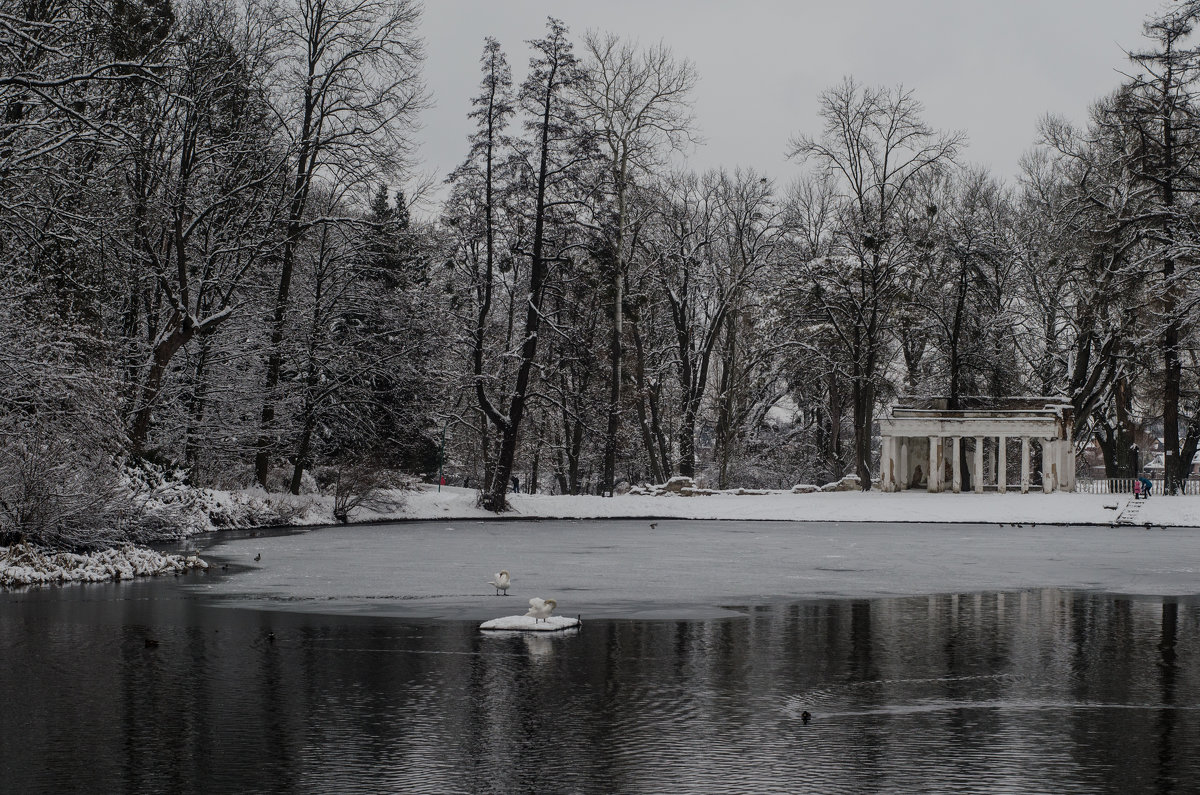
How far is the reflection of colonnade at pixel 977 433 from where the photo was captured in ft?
178

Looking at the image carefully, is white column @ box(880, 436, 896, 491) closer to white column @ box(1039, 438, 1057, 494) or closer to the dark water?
white column @ box(1039, 438, 1057, 494)

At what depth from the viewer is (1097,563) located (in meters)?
25.8

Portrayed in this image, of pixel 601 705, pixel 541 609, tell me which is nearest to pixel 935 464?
pixel 541 609

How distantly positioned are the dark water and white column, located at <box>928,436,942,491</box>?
40.8 meters

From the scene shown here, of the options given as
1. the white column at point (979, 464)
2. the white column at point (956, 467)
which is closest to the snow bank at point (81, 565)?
the white column at point (979, 464)

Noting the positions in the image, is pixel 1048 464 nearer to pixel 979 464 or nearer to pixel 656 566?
pixel 979 464

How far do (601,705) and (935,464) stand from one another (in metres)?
48.8

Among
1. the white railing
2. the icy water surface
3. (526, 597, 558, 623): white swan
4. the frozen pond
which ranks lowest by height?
the frozen pond

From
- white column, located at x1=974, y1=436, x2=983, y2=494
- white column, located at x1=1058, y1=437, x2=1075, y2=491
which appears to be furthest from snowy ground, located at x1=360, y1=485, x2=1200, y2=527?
white column, located at x1=1058, y1=437, x2=1075, y2=491

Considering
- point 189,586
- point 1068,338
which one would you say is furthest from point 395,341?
point 1068,338

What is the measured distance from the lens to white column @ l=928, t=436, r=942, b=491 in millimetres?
56344

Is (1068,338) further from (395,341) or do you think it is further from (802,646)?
(802,646)

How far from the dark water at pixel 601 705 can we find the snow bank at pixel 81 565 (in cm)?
474

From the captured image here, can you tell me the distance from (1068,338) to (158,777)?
5684cm
